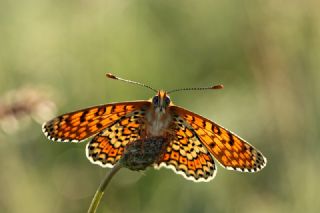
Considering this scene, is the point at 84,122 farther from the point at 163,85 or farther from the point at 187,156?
the point at 163,85

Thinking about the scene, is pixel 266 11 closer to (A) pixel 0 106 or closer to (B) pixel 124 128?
(B) pixel 124 128

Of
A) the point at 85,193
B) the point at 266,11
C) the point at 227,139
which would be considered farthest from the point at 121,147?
the point at 266,11

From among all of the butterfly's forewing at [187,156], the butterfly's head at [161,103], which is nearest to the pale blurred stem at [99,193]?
the butterfly's forewing at [187,156]

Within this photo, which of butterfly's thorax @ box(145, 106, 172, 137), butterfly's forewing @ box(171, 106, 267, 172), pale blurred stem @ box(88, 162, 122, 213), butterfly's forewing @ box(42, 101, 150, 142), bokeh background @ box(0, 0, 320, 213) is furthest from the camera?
bokeh background @ box(0, 0, 320, 213)

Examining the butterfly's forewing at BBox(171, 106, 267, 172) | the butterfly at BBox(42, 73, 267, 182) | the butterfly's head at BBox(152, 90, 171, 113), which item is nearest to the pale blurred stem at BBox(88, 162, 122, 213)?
the butterfly at BBox(42, 73, 267, 182)

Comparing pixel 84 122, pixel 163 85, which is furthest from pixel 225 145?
pixel 163 85

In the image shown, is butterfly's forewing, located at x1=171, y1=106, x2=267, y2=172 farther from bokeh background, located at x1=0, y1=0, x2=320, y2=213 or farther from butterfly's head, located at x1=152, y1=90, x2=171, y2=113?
bokeh background, located at x1=0, y1=0, x2=320, y2=213

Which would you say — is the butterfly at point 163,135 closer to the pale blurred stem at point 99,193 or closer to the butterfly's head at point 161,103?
the butterfly's head at point 161,103
